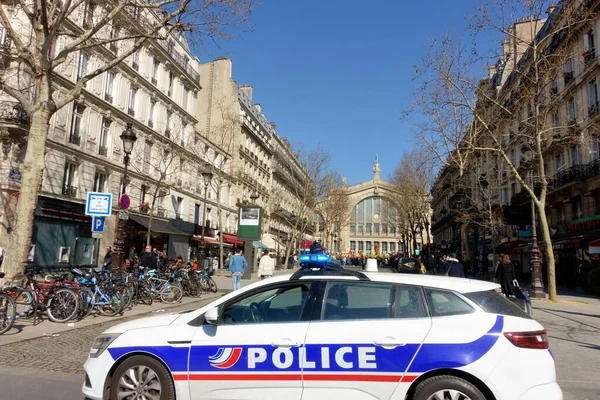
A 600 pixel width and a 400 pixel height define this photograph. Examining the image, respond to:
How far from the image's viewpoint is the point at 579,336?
8.37m

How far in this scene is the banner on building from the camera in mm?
24625

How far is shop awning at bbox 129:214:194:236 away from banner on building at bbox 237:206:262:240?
17.5ft

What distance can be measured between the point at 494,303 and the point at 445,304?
0.43m

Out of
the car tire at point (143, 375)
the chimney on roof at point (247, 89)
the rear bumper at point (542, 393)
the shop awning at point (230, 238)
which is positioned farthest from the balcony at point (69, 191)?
the chimney on roof at point (247, 89)

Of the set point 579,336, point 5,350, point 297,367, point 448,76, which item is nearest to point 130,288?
point 5,350

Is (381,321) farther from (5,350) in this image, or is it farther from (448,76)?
(448,76)

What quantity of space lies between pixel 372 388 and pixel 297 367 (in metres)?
0.61

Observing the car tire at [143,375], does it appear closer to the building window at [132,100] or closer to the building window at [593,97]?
the building window at [593,97]

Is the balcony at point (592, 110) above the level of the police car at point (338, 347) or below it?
above

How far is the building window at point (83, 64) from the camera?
2159 cm

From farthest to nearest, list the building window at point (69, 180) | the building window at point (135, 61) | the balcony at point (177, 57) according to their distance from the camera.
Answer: the balcony at point (177, 57)
the building window at point (135, 61)
the building window at point (69, 180)

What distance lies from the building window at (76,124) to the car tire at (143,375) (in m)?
20.5

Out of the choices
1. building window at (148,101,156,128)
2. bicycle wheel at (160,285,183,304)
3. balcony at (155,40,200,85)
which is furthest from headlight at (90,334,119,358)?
balcony at (155,40,200,85)

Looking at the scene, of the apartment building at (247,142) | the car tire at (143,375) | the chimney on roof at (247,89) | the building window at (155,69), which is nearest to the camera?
the car tire at (143,375)
